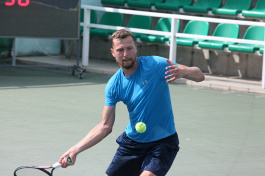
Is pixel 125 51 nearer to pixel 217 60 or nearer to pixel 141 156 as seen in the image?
pixel 141 156

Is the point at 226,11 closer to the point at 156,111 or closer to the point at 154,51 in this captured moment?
the point at 154,51

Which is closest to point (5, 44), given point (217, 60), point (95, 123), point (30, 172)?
point (217, 60)

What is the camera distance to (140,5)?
1650cm

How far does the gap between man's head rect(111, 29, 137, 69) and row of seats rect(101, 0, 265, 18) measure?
10.0 meters

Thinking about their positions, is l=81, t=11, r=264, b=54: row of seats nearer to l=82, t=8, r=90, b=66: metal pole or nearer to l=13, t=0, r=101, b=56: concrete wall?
l=82, t=8, r=90, b=66: metal pole

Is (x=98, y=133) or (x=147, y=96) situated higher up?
(x=147, y=96)

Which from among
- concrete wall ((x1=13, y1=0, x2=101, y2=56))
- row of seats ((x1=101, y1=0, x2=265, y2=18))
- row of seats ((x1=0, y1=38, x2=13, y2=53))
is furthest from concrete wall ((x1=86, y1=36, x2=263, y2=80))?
row of seats ((x1=0, y1=38, x2=13, y2=53))

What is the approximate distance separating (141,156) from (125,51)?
882 mm

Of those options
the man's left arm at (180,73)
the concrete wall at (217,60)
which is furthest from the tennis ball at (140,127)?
the concrete wall at (217,60)

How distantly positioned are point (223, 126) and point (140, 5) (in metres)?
7.81

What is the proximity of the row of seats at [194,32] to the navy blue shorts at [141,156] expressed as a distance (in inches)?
340

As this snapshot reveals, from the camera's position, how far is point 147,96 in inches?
193

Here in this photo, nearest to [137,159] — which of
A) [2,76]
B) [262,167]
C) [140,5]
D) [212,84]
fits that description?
[262,167]

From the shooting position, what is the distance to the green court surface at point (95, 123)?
7026mm
